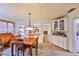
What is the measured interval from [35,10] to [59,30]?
25.9 inches

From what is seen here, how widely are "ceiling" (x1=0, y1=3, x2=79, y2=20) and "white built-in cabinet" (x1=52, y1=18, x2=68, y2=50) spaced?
148mm

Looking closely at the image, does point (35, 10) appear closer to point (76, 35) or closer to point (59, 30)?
point (59, 30)

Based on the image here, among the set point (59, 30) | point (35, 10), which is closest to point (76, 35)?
point (59, 30)

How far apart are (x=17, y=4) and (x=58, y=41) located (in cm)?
113

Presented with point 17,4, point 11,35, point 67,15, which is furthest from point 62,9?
point 11,35

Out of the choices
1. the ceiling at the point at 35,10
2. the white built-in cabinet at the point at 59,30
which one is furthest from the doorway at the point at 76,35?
the ceiling at the point at 35,10

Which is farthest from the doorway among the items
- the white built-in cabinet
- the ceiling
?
the ceiling

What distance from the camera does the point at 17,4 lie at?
2.74m

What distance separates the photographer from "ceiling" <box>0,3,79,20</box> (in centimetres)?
274

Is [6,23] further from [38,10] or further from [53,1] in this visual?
[53,1]

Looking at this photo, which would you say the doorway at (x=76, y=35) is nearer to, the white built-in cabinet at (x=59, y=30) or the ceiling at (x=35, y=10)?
the white built-in cabinet at (x=59, y=30)

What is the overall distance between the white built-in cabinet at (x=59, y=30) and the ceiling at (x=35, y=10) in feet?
0.49

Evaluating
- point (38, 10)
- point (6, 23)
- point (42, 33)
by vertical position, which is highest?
point (38, 10)

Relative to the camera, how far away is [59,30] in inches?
115
